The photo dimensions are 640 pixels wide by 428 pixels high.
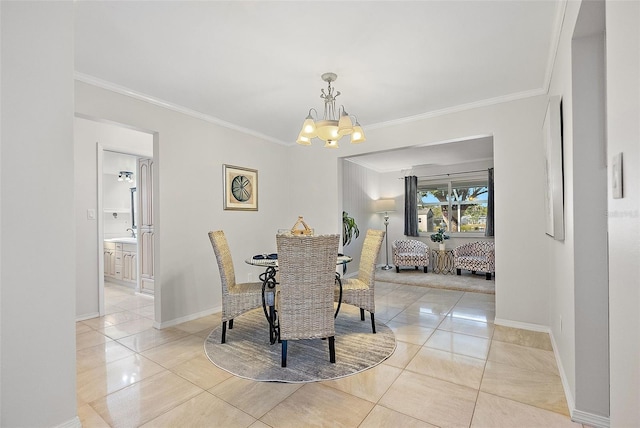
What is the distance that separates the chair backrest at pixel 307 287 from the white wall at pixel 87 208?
2912mm

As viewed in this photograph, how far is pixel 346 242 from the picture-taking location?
239 inches

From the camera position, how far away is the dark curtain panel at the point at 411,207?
7312 mm

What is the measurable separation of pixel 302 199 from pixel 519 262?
9.88ft

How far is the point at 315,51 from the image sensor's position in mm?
2428

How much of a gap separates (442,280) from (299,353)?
155 inches

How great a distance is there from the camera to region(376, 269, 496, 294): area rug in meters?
5.11

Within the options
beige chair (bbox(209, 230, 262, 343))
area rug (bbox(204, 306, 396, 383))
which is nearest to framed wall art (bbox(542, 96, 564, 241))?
area rug (bbox(204, 306, 396, 383))

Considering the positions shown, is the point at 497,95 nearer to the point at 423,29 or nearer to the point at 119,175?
the point at 423,29

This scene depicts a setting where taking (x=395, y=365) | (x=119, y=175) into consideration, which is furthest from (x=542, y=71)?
(x=119, y=175)

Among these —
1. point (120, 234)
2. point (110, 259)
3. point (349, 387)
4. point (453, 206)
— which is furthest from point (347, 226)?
point (120, 234)

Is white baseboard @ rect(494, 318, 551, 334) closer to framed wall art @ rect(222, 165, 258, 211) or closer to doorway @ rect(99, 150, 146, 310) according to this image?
framed wall art @ rect(222, 165, 258, 211)

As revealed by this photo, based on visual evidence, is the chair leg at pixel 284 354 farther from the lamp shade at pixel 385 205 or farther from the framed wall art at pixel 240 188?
the lamp shade at pixel 385 205

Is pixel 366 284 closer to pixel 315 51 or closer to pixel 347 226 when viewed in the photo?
pixel 315 51

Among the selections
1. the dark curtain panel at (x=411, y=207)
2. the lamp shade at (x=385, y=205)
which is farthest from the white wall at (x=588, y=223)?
the dark curtain panel at (x=411, y=207)
